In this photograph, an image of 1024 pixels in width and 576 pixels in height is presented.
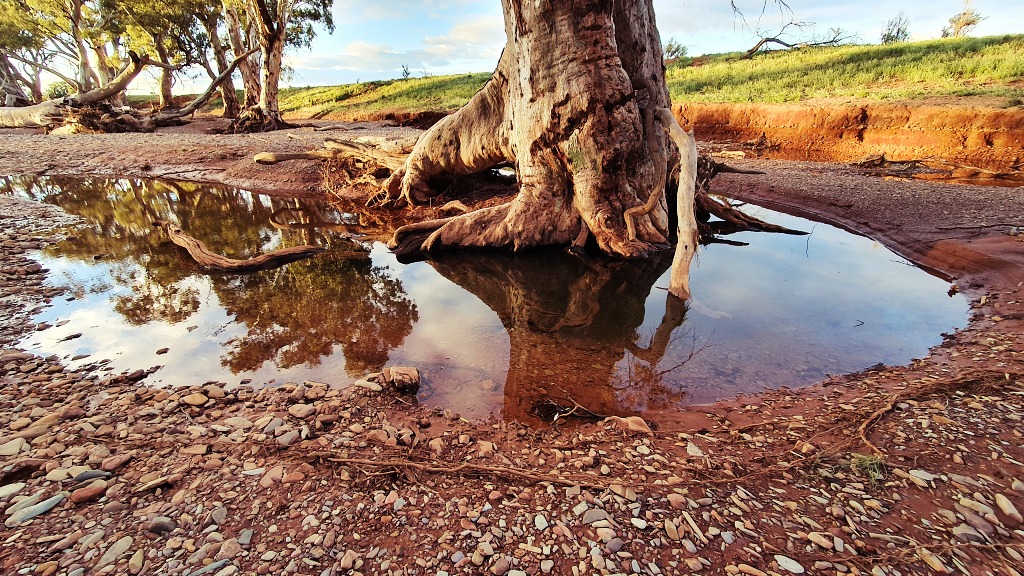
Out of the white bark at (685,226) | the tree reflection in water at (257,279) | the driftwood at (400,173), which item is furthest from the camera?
the driftwood at (400,173)

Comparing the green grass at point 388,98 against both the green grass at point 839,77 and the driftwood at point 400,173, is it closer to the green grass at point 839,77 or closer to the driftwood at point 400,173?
the green grass at point 839,77

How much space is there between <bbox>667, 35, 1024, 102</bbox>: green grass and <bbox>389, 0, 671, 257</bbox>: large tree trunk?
1378 centimetres

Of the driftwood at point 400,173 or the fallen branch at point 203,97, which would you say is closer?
the driftwood at point 400,173

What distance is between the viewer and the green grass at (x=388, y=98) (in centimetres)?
2761

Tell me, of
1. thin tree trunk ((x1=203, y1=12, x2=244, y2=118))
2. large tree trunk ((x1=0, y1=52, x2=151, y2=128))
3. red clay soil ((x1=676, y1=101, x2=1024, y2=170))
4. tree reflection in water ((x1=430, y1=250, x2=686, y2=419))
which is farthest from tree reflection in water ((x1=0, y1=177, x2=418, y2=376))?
thin tree trunk ((x1=203, y1=12, x2=244, y2=118))

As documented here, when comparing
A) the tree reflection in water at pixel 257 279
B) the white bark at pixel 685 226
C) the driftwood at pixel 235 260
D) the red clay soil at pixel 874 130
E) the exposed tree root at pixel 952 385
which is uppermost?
the red clay soil at pixel 874 130

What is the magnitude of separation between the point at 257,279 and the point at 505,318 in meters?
3.49

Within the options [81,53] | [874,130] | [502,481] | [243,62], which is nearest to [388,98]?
[243,62]

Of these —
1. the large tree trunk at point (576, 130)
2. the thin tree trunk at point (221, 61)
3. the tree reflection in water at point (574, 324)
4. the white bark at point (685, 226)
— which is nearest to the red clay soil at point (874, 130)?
the large tree trunk at point (576, 130)

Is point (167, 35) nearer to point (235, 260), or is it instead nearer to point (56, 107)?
point (56, 107)

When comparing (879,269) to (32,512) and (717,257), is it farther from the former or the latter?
(32,512)

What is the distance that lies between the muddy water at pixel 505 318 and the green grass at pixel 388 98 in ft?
66.1

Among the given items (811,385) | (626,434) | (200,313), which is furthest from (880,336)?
(200,313)

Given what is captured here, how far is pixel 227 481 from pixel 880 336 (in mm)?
5748
